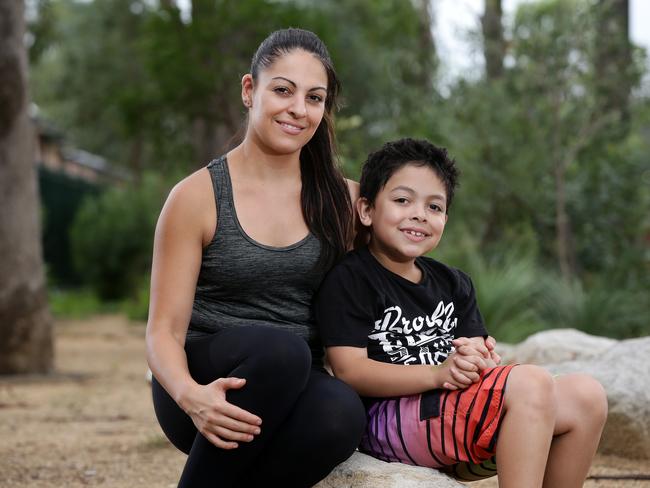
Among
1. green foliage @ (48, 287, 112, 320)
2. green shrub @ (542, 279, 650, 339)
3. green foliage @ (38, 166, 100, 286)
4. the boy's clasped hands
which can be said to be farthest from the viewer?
green foliage @ (38, 166, 100, 286)

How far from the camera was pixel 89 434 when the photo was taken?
15.9 ft

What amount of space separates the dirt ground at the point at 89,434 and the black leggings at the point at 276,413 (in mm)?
1281

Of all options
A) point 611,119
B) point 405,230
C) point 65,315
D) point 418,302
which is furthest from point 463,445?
point 65,315

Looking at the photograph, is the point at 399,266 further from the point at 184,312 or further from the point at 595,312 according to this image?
the point at 595,312

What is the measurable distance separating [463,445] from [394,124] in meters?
8.04

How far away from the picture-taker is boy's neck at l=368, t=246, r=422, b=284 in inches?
108

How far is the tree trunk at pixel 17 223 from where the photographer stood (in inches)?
274

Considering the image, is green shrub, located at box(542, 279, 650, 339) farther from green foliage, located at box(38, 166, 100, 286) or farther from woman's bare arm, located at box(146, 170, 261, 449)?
green foliage, located at box(38, 166, 100, 286)

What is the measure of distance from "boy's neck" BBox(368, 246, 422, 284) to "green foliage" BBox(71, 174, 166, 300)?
12.0 meters

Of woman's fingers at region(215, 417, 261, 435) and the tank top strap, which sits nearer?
woman's fingers at region(215, 417, 261, 435)

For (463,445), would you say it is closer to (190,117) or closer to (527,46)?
(527,46)

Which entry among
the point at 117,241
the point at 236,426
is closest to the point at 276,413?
the point at 236,426

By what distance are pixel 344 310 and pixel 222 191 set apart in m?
0.51

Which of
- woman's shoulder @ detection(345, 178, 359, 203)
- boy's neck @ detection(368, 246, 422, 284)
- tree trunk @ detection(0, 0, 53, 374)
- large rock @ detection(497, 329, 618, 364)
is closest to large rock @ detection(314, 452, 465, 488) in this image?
boy's neck @ detection(368, 246, 422, 284)
